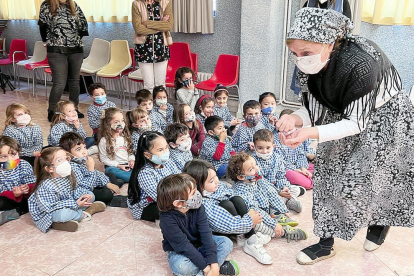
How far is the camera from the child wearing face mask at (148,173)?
268 centimetres

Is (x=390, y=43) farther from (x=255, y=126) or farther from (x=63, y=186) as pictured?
(x=63, y=186)

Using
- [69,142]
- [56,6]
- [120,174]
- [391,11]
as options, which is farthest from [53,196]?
[391,11]

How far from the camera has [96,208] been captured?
2945 mm

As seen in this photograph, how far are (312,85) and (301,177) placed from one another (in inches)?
61.1

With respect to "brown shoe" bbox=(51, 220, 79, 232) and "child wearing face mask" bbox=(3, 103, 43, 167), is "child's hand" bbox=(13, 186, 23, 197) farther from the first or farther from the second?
"child wearing face mask" bbox=(3, 103, 43, 167)

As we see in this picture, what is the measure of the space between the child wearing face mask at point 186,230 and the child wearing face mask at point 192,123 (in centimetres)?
174

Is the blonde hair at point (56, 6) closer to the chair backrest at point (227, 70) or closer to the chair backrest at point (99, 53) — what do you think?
the chair backrest at point (99, 53)

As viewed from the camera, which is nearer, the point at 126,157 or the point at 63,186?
the point at 63,186

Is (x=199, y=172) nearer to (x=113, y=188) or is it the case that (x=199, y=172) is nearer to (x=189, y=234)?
(x=189, y=234)

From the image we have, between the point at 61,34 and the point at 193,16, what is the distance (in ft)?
6.35

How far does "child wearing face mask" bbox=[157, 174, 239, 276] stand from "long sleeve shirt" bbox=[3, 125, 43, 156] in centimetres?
207

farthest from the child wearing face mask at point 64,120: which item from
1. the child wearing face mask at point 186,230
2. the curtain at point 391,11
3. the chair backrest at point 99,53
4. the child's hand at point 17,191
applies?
the curtain at point 391,11

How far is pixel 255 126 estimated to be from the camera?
3715 millimetres

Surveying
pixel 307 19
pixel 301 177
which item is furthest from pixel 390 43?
pixel 307 19
